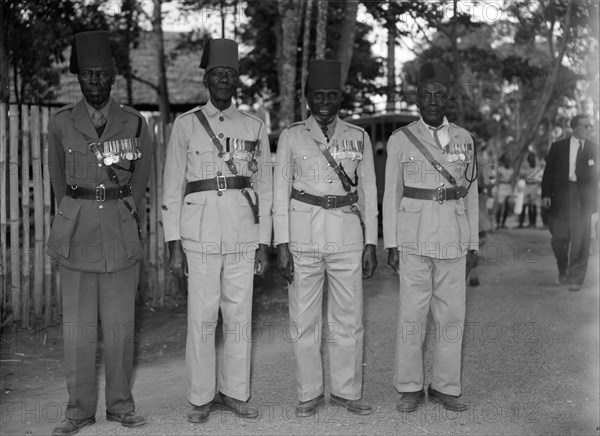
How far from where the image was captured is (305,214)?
5070 mm

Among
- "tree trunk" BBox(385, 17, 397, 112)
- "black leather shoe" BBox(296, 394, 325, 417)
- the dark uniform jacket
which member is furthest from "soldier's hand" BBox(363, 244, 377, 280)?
"tree trunk" BBox(385, 17, 397, 112)

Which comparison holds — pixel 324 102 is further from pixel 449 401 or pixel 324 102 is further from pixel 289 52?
pixel 289 52

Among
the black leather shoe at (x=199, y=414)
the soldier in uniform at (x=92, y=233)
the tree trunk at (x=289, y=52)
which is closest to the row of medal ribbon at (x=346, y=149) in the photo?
the soldier in uniform at (x=92, y=233)

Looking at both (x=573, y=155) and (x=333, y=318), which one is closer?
(x=333, y=318)

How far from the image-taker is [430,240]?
Answer: 5.10 metres

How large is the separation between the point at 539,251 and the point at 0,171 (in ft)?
32.4

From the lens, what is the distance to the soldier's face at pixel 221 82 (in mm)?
4914

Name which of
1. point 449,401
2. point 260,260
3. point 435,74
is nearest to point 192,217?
point 260,260

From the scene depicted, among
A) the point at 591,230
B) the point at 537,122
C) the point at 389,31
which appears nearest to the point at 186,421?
the point at 591,230

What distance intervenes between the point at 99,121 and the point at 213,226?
0.92 meters

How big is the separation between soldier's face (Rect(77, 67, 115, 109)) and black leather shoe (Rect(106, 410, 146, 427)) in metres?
1.86

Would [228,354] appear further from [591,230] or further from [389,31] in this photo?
[389,31]

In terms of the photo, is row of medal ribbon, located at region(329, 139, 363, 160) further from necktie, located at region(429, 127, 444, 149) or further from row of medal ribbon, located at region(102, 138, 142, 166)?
row of medal ribbon, located at region(102, 138, 142, 166)

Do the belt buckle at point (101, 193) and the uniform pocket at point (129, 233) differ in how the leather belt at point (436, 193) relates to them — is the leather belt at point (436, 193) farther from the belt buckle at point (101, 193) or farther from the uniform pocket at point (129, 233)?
the belt buckle at point (101, 193)
